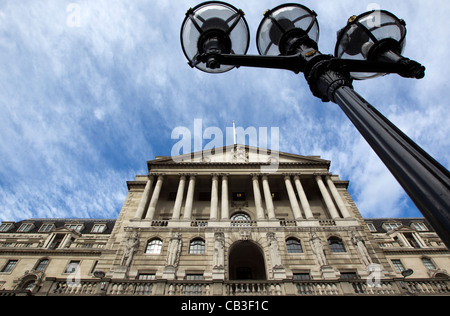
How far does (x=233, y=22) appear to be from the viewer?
651 centimetres

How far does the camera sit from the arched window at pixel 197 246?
2278 centimetres

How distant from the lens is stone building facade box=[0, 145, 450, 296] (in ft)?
53.9

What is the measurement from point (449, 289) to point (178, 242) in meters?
19.8

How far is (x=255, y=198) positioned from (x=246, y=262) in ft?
22.7

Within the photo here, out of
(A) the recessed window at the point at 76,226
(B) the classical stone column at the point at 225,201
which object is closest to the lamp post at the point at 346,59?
(B) the classical stone column at the point at 225,201

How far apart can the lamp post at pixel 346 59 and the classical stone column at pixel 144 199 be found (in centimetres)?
2260

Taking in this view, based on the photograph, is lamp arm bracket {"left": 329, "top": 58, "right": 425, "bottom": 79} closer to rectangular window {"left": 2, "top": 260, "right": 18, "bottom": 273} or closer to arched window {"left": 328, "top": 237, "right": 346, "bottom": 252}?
arched window {"left": 328, "top": 237, "right": 346, "bottom": 252}

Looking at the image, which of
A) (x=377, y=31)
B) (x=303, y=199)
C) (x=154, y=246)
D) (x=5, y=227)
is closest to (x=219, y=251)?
(x=154, y=246)

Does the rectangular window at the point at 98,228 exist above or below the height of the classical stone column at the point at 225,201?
above

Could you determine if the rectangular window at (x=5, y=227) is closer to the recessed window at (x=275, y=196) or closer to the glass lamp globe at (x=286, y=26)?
the recessed window at (x=275, y=196)

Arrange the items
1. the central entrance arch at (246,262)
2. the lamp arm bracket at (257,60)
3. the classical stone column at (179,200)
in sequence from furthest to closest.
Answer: the classical stone column at (179,200)
the central entrance arch at (246,262)
the lamp arm bracket at (257,60)

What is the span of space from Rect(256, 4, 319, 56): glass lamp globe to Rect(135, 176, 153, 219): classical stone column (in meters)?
23.4

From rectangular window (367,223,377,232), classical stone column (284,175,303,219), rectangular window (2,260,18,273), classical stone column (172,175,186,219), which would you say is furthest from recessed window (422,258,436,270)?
rectangular window (2,260,18,273)
